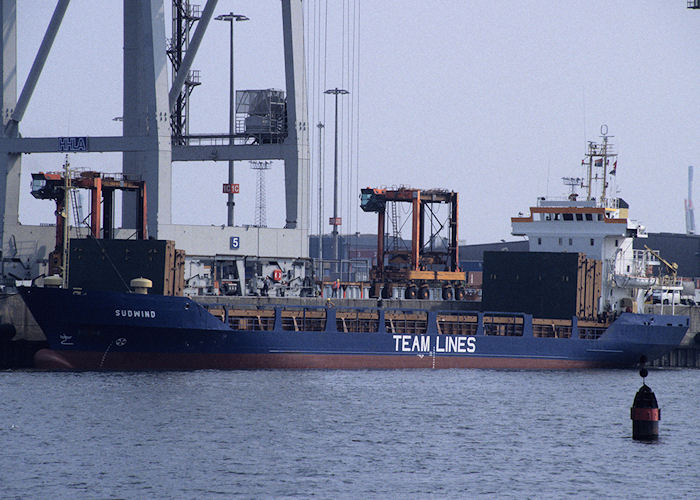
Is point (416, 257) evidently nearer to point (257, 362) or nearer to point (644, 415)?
point (257, 362)

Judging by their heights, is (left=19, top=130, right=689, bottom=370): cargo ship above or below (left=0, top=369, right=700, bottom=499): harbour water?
above

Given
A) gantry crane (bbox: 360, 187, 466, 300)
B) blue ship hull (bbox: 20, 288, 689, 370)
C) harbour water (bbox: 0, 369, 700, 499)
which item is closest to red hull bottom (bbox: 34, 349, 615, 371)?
blue ship hull (bbox: 20, 288, 689, 370)

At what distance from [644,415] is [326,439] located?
31.6ft

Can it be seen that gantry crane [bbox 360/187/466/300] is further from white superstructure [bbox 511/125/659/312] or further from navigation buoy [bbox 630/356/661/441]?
navigation buoy [bbox 630/356/661/441]

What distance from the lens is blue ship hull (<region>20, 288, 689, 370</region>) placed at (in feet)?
A: 151

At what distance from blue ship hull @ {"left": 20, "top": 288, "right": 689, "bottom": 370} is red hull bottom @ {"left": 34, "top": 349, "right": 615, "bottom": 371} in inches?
1.8

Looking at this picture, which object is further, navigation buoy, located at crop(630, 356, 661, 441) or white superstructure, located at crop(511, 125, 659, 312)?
white superstructure, located at crop(511, 125, 659, 312)

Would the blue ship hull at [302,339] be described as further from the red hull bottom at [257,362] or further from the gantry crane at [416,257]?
the gantry crane at [416,257]

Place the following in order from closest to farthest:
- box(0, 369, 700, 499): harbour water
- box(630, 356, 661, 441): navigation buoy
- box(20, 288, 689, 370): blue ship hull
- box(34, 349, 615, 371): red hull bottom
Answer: box(0, 369, 700, 499): harbour water < box(630, 356, 661, 441): navigation buoy < box(20, 288, 689, 370): blue ship hull < box(34, 349, 615, 371): red hull bottom

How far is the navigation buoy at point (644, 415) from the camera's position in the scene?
3369 cm

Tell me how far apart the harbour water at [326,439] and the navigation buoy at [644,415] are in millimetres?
572

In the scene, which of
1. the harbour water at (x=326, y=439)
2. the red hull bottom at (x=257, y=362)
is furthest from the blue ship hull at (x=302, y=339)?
the harbour water at (x=326, y=439)

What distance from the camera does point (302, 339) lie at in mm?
49469

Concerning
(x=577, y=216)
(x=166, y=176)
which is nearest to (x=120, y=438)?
(x=166, y=176)
